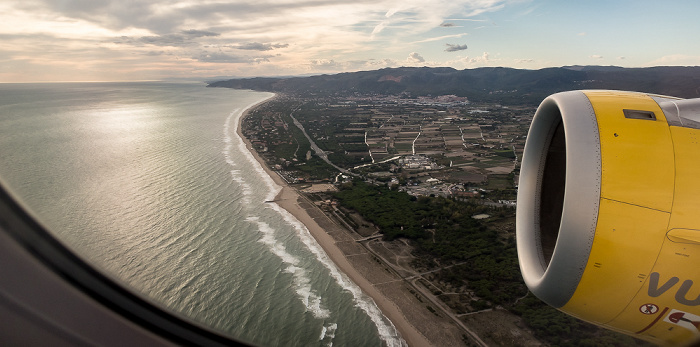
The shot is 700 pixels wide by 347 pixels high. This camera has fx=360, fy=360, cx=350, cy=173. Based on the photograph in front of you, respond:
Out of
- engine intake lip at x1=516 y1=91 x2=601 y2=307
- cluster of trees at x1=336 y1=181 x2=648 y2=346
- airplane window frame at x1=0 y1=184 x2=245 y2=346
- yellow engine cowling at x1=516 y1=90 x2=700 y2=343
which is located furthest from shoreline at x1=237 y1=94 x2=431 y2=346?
airplane window frame at x1=0 y1=184 x2=245 y2=346

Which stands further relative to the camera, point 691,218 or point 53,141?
point 53,141

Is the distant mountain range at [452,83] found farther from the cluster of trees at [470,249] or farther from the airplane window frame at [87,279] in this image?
the airplane window frame at [87,279]

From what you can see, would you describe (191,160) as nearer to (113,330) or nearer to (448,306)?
(448,306)

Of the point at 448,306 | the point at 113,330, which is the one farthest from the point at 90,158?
the point at 113,330

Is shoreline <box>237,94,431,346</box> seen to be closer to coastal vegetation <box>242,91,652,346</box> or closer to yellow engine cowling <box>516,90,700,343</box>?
coastal vegetation <box>242,91,652,346</box>

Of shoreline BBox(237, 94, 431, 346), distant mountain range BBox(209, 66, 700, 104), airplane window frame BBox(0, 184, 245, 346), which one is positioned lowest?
shoreline BBox(237, 94, 431, 346)

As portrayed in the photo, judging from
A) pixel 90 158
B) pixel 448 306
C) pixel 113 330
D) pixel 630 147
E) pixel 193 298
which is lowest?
pixel 448 306

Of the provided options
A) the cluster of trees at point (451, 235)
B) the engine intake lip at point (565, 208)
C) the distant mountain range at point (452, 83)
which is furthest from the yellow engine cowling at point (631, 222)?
the distant mountain range at point (452, 83)
